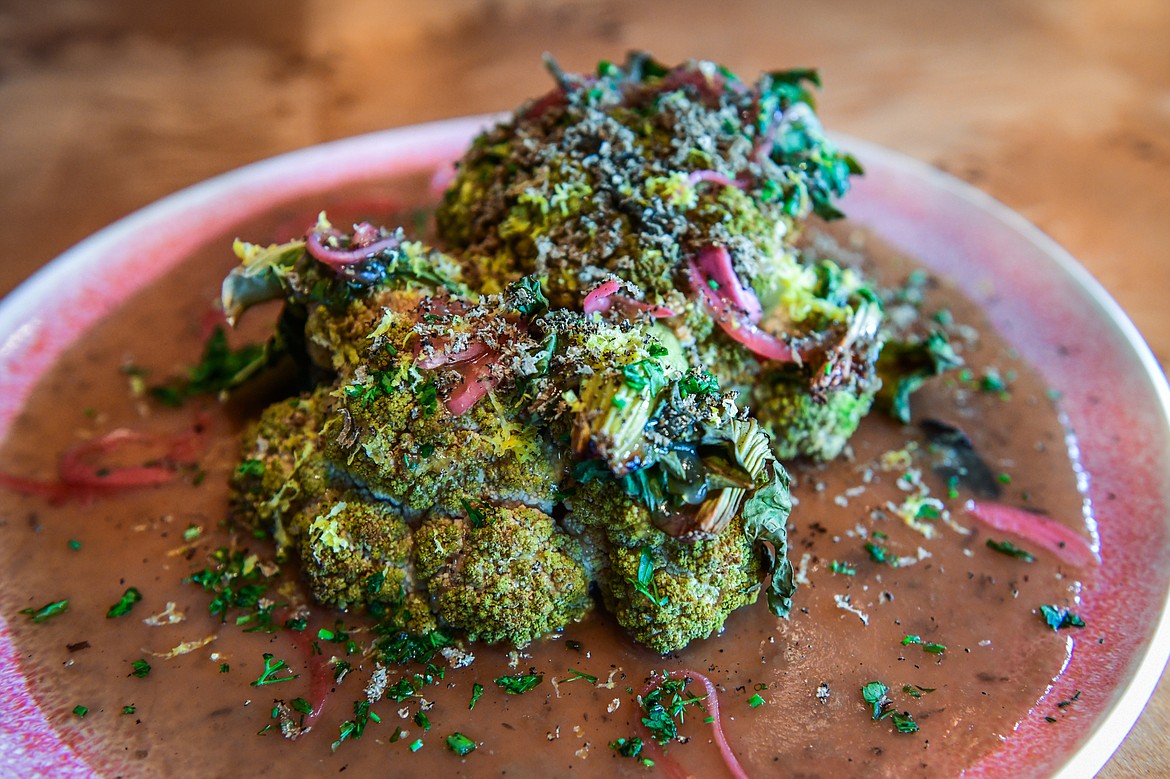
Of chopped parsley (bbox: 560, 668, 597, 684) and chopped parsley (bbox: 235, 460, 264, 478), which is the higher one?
chopped parsley (bbox: 235, 460, 264, 478)

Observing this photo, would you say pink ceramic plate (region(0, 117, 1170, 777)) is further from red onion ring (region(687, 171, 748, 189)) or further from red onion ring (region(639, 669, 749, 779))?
red onion ring (region(687, 171, 748, 189))

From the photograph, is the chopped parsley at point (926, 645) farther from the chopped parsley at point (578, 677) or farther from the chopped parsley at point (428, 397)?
the chopped parsley at point (428, 397)

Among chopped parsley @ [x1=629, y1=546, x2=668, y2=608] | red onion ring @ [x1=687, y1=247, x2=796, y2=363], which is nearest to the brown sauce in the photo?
chopped parsley @ [x1=629, y1=546, x2=668, y2=608]

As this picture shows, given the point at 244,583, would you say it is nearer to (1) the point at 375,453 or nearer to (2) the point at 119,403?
(1) the point at 375,453

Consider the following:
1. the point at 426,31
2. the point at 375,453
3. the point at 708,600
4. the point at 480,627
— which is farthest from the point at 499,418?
the point at 426,31

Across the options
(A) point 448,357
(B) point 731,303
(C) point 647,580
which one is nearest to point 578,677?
(C) point 647,580

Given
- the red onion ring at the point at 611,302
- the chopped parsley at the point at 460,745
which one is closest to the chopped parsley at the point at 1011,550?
the red onion ring at the point at 611,302

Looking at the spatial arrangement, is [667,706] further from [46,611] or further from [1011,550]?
[46,611]
